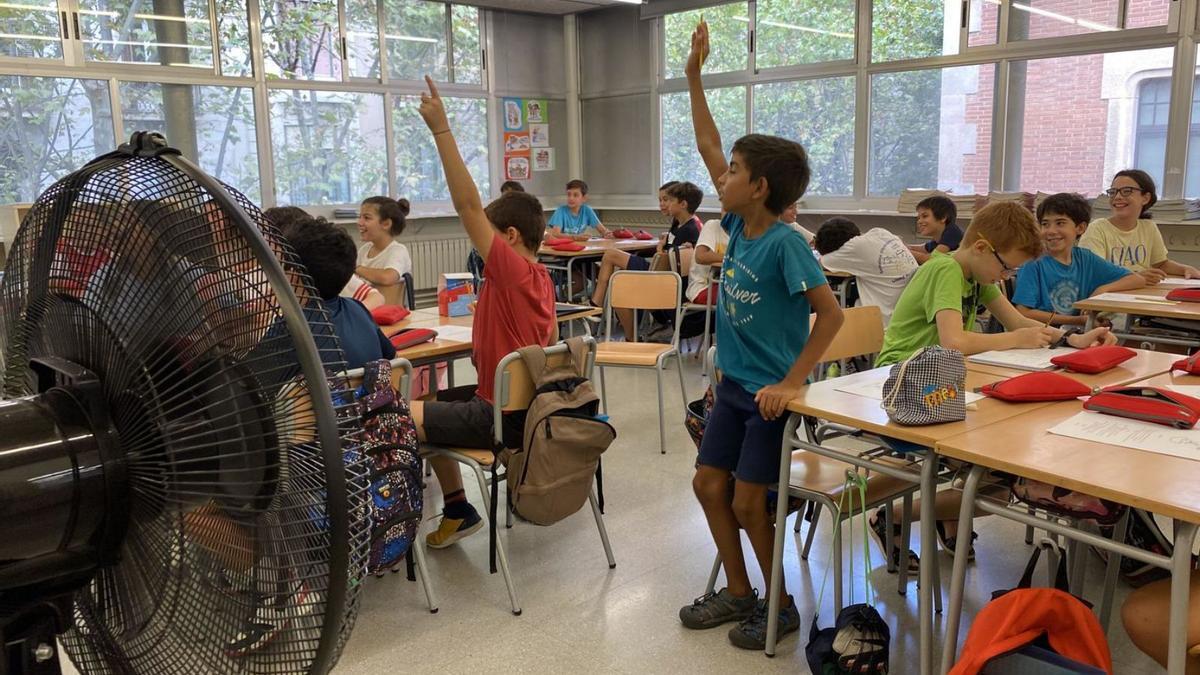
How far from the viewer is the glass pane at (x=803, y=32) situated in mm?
7141

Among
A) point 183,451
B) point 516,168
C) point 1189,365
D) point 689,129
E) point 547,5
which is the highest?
point 547,5

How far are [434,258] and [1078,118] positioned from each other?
525 cm

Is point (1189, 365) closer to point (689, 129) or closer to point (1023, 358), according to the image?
point (1023, 358)

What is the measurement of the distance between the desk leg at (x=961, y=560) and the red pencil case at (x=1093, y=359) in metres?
0.70

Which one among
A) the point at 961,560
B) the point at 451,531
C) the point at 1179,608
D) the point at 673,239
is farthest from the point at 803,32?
the point at 1179,608

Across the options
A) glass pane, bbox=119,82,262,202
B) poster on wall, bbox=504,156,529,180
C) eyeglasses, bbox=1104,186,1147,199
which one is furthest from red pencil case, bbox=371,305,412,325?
poster on wall, bbox=504,156,529,180

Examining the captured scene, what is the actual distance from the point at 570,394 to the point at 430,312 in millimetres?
1407

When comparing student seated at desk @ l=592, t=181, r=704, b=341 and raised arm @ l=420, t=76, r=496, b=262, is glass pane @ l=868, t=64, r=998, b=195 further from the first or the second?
raised arm @ l=420, t=76, r=496, b=262

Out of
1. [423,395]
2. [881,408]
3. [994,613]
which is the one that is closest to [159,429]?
[994,613]

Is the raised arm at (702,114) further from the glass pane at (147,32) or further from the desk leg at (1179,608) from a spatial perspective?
the glass pane at (147,32)

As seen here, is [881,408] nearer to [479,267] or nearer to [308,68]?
[479,267]

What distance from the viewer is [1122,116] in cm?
591

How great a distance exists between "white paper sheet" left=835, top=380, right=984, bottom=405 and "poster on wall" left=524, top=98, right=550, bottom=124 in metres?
7.14

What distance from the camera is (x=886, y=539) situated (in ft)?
8.31
